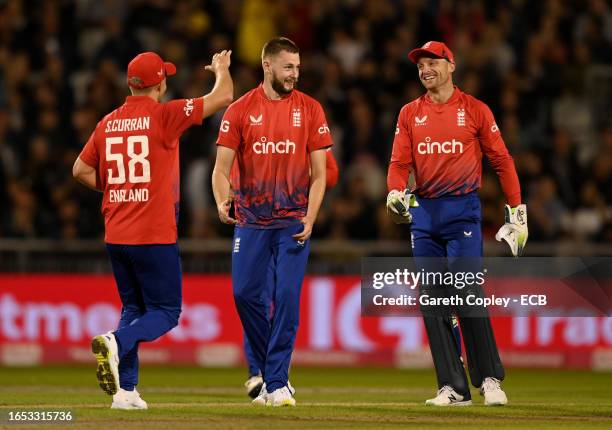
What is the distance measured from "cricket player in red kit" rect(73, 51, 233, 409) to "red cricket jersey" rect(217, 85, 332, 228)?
0.50 meters

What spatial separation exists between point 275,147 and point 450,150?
1415 millimetres

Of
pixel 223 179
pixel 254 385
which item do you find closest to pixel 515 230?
pixel 223 179

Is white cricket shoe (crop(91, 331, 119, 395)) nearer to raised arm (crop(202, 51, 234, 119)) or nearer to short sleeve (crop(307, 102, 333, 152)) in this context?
raised arm (crop(202, 51, 234, 119))

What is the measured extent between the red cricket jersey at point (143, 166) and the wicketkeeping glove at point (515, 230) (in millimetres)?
2656

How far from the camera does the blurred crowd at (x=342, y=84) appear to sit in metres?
19.7

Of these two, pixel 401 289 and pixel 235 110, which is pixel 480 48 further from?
pixel 235 110


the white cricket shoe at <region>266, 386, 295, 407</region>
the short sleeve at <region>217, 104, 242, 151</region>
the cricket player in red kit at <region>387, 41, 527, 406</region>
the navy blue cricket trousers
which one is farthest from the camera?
the cricket player in red kit at <region>387, 41, 527, 406</region>

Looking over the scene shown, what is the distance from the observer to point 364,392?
1419 centimetres

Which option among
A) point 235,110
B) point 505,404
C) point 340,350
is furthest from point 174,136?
point 340,350

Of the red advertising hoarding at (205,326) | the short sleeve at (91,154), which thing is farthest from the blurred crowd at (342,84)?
the short sleeve at (91,154)

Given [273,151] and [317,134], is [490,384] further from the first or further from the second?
[273,151]

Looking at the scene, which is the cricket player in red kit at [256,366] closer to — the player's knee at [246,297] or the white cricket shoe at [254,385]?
the white cricket shoe at [254,385]

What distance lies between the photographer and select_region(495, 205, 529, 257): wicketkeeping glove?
38.5ft

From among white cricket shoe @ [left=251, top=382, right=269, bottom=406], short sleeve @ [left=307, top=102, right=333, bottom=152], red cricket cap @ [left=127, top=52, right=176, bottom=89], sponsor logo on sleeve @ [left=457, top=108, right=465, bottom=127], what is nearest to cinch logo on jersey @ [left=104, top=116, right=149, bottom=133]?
red cricket cap @ [left=127, top=52, right=176, bottom=89]
